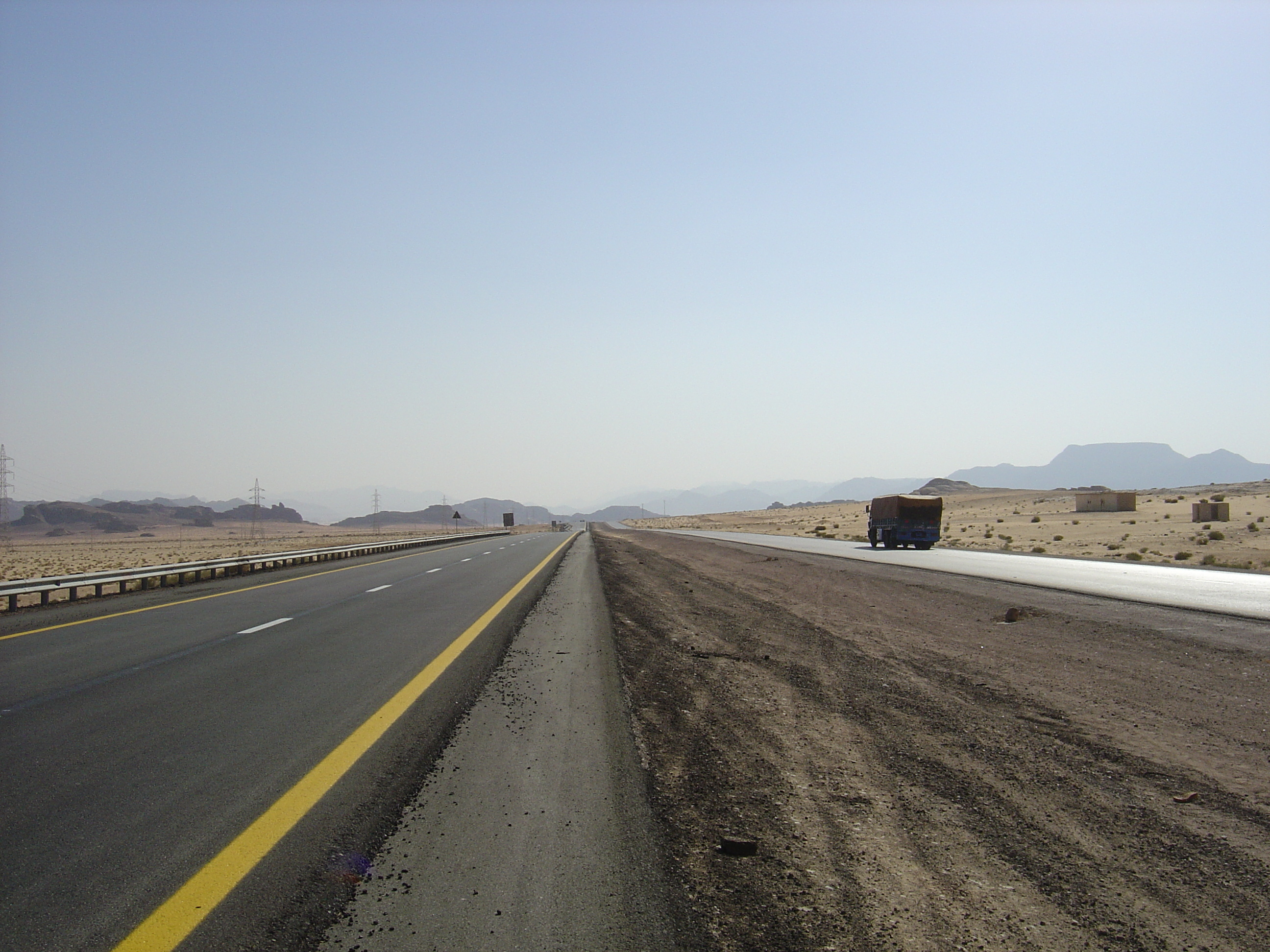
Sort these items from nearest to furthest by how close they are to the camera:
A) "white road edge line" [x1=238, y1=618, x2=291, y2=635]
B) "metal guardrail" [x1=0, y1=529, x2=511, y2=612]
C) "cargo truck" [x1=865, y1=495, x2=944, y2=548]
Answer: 1. "white road edge line" [x1=238, y1=618, x2=291, y2=635]
2. "metal guardrail" [x1=0, y1=529, x2=511, y2=612]
3. "cargo truck" [x1=865, y1=495, x2=944, y2=548]

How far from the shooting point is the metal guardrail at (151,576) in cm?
1567

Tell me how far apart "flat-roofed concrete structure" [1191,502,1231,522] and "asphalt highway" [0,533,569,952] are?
5060 cm

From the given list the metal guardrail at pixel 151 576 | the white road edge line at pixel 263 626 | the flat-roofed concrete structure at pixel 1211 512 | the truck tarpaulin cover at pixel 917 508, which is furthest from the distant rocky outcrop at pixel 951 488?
the white road edge line at pixel 263 626

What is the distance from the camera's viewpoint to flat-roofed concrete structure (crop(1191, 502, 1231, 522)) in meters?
46.9

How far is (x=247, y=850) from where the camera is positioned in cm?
379

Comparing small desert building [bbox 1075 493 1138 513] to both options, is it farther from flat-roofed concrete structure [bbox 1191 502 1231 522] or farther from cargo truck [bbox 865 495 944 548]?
cargo truck [bbox 865 495 944 548]

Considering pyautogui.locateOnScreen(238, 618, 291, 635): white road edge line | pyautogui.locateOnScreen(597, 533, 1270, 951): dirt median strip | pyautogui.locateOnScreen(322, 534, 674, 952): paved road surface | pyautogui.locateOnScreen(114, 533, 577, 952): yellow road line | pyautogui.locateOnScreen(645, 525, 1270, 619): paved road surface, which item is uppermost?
pyautogui.locateOnScreen(238, 618, 291, 635): white road edge line

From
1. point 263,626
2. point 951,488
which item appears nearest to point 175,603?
point 263,626

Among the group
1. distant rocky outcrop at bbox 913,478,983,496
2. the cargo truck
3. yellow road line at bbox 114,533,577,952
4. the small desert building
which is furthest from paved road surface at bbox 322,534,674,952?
distant rocky outcrop at bbox 913,478,983,496

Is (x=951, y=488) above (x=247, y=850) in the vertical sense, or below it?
above

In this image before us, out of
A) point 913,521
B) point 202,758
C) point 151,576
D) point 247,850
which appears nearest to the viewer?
point 247,850

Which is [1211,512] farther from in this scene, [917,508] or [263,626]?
[263,626]

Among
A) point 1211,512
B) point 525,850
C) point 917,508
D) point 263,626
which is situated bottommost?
point 525,850

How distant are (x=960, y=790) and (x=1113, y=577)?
1812 cm
